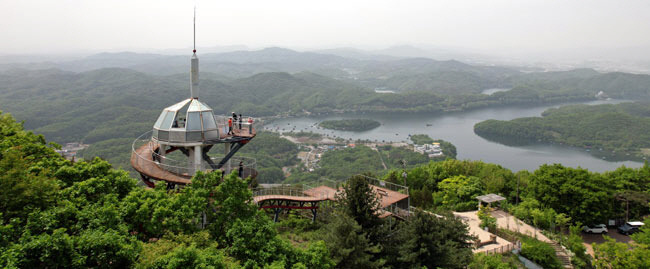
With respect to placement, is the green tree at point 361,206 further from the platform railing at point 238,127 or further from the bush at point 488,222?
the bush at point 488,222

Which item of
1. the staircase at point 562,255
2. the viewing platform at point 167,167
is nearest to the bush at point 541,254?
the staircase at point 562,255

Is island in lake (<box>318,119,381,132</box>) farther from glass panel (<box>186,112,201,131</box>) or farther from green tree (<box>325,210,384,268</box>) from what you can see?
green tree (<box>325,210,384,268</box>)

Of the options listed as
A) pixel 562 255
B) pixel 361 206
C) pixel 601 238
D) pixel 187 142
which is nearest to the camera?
pixel 361 206

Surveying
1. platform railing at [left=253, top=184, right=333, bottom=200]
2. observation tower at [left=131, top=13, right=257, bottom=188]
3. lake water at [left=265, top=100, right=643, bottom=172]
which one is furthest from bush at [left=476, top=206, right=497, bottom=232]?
lake water at [left=265, top=100, right=643, bottom=172]

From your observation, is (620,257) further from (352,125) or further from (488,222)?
(352,125)

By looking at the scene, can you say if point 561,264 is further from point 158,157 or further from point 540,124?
point 540,124

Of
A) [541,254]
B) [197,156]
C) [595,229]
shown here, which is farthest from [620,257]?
[197,156]
